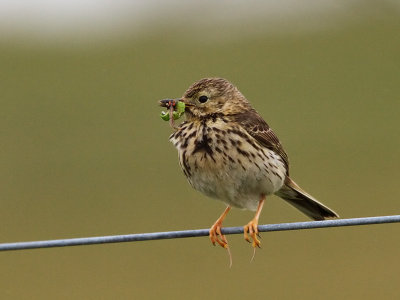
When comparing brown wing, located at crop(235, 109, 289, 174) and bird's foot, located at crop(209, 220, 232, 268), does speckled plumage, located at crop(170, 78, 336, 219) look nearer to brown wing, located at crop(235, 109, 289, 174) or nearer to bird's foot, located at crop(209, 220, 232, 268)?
brown wing, located at crop(235, 109, 289, 174)

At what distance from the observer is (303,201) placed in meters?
9.77

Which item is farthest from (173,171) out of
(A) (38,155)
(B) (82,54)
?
(B) (82,54)

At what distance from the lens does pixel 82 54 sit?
1337 inches

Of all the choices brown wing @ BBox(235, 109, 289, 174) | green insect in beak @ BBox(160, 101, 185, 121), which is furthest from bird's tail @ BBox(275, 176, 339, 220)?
green insect in beak @ BBox(160, 101, 185, 121)

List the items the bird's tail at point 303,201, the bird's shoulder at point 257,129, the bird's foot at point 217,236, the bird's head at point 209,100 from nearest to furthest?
the bird's foot at point 217,236 → the bird's shoulder at point 257,129 → the bird's head at point 209,100 → the bird's tail at point 303,201

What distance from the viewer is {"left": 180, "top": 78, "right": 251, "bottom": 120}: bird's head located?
929 centimetres

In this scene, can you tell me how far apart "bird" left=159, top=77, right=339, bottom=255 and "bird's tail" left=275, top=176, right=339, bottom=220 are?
0.01 meters

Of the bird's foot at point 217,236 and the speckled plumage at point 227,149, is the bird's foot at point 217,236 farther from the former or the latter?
the speckled plumage at point 227,149

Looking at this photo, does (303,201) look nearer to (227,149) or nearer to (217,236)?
(217,236)

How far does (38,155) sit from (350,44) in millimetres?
11080

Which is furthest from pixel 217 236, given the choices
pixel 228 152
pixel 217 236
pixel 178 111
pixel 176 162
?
pixel 176 162

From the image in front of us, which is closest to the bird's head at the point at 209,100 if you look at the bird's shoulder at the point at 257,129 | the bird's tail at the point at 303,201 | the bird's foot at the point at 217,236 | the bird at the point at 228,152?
the bird at the point at 228,152

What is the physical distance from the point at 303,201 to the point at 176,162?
11908 mm

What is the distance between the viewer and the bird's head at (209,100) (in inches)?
366
